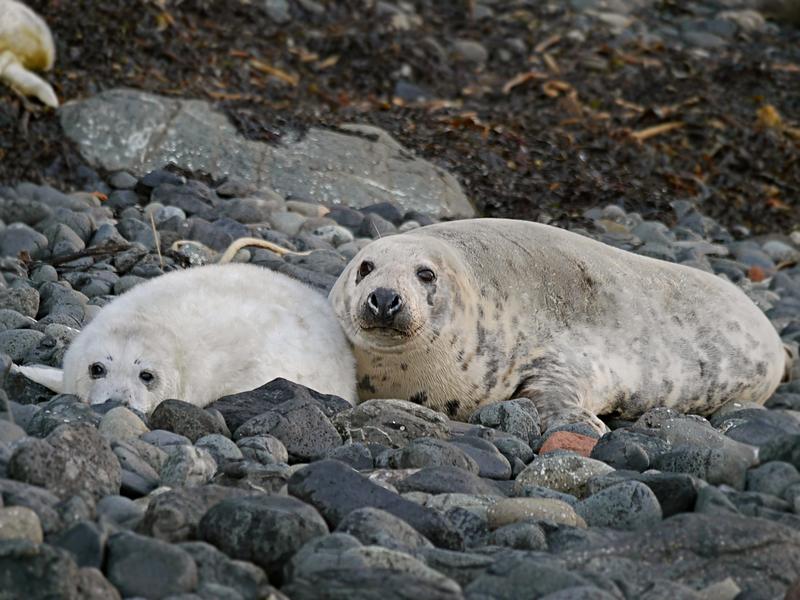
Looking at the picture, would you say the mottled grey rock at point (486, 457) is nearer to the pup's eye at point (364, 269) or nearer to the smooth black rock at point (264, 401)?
the smooth black rock at point (264, 401)

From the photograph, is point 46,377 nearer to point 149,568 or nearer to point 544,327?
point 149,568

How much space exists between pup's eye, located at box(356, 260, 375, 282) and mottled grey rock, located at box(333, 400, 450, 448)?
27.9 inches

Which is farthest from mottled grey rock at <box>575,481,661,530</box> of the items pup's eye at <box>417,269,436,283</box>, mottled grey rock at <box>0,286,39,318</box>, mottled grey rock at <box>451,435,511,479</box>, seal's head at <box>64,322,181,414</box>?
mottled grey rock at <box>0,286,39,318</box>

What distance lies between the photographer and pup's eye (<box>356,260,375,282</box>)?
528cm

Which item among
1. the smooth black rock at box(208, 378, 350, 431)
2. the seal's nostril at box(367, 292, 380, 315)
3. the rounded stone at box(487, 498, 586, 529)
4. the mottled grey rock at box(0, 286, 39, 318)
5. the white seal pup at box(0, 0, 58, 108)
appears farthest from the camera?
the white seal pup at box(0, 0, 58, 108)

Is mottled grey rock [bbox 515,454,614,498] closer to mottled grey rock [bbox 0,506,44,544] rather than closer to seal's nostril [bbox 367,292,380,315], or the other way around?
seal's nostril [bbox 367,292,380,315]

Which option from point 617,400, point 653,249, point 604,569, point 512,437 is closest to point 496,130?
point 653,249

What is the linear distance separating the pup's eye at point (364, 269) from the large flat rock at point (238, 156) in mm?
3083

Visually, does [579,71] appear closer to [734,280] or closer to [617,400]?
[734,280]

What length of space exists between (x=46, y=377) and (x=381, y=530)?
1891 millimetres

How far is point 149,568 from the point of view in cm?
293

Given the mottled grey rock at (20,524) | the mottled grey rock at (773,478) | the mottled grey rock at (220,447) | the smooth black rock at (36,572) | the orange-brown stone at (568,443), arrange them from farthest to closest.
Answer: the orange-brown stone at (568,443) → the mottled grey rock at (220,447) → the mottled grey rock at (773,478) → the mottled grey rock at (20,524) → the smooth black rock at (36,572)

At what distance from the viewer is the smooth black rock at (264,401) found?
4406mm

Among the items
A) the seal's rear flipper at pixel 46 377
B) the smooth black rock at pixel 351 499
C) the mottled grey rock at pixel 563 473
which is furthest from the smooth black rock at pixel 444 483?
the seal's rear flipper at pixel 46 377
